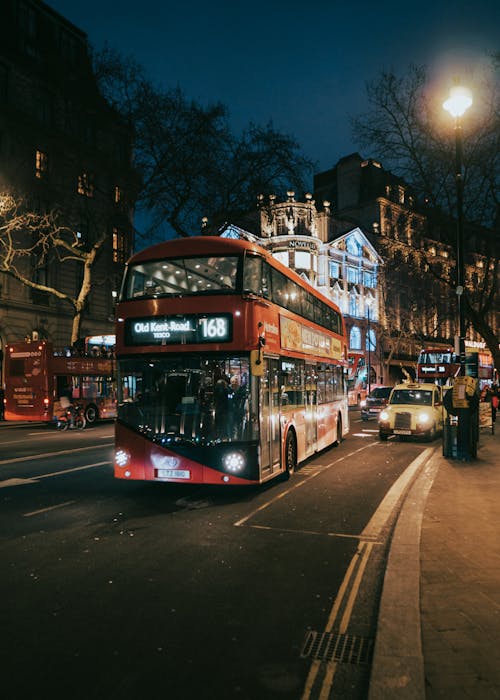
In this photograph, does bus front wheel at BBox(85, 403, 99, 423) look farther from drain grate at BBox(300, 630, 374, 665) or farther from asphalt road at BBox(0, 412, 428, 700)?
drain grate at BBox(300, 630, 374, 665)

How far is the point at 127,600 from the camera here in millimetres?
5156

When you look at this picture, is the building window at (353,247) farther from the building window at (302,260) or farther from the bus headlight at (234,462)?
the bus headlight at (234,462)

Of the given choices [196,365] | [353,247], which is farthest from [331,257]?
[196,365]

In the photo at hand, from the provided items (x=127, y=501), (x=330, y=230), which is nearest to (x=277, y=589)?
(x=127, y=501)

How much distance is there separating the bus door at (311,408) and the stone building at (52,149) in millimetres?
20222

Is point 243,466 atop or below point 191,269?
below

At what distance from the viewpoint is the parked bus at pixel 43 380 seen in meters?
25.8

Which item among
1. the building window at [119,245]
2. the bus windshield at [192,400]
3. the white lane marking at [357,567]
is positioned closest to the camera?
the white lane marking at [357,567]

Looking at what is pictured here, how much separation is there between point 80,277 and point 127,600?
36985mm

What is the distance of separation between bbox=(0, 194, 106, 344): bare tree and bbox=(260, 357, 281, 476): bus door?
19209 millimetres

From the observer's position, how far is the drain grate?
4117mm

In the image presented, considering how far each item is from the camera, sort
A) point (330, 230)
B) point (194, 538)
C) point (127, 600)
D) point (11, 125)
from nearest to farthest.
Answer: point (127, 600)
point (194, 538)
point (11, 125)
point (330, 230)

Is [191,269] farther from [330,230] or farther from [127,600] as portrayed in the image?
[330,230]

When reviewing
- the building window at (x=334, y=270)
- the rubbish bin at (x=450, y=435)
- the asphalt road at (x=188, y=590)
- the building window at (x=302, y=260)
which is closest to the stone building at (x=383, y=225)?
the building window at (x=334, y=270)
